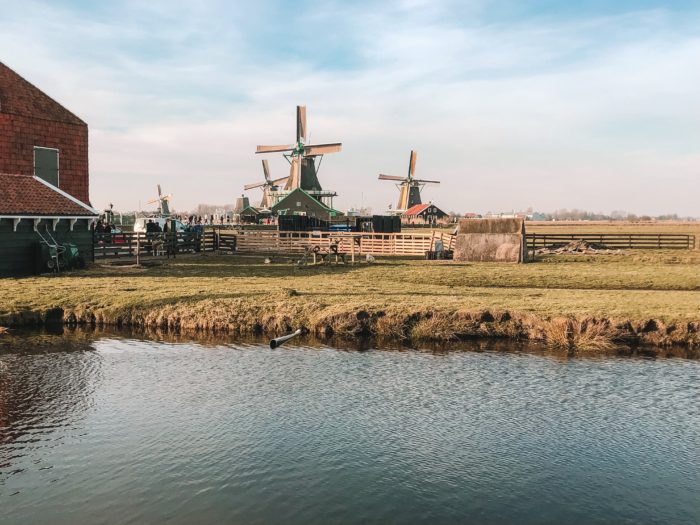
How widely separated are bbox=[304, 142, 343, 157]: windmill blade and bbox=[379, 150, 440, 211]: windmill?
37.8 metres

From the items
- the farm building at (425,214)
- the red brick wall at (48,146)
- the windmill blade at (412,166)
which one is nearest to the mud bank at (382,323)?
the red brick wall at (48,146)

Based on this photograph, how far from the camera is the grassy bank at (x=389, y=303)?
19391 millimetres

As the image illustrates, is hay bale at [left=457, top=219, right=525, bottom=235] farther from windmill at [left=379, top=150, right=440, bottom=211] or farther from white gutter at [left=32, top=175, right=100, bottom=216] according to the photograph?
windmill at [left=379, top=150, right=440, bottom=211]

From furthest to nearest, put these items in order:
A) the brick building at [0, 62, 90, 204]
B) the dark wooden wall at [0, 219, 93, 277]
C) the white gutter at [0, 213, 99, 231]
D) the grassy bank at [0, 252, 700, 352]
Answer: the brick building at [0, 62, 90, 204]
the white gutter at [0, 213, 99, 231]
the dark wooden wall at [0, 219, 93, 277]
the grassy bank at [0, 252, 700, 352]

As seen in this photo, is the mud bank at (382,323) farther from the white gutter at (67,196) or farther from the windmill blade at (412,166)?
the windmill blade at (412,166)

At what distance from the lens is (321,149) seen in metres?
107

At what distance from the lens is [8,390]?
14.0 metres

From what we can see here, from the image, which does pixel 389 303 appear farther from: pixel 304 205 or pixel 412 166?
pixel 412 166

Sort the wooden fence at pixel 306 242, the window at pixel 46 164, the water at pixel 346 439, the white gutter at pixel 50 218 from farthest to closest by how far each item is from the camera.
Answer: the wooden fence at pixel 306 242 < the window at pixel 46 164 < the white gutter at pixel 50 218 < the water at pixel 346 439

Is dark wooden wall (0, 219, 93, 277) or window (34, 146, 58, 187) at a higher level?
window (34, 146, 58, 187)

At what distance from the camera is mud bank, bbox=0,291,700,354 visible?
1873cm

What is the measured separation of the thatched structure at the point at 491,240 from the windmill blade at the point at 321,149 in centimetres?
6756

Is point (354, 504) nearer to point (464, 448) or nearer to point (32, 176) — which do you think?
point (464, 448)

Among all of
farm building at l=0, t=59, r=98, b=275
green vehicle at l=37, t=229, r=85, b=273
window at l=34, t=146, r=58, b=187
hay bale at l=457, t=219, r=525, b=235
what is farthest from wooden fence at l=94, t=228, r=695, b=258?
green vehicle at l=37, t=229, r=85, b=273
